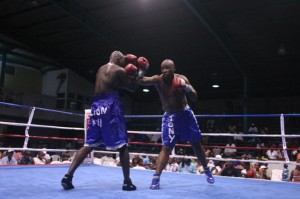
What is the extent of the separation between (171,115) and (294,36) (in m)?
7.23

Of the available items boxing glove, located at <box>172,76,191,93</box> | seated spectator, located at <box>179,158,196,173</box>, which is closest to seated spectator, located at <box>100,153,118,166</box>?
seated spectator, located at <box>179,158,196,173</box>

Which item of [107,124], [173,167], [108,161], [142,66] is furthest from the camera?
[108,161]

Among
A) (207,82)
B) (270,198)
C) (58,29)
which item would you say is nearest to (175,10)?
(58,29)

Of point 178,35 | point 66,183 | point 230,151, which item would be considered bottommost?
point 66,183

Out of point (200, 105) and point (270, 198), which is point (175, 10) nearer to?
point (270, 198)

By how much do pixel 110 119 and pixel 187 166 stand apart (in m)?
3.78

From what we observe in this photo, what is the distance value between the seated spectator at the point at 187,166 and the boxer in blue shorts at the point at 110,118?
3.47 meters

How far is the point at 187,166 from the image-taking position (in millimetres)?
5734

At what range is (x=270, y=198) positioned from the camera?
2.03 m

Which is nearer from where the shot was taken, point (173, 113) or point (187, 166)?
point (173, 113)

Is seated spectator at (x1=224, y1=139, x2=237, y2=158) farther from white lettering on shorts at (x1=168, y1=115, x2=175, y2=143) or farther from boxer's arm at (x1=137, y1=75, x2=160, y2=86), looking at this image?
boxer's arm at (x1=137, y1=75, x2=160, y2=86)

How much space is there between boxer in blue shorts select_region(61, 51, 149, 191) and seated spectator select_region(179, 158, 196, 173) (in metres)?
3.47

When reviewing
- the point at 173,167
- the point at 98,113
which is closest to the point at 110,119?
the point at 98,113

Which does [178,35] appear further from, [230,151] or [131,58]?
[131,58]
